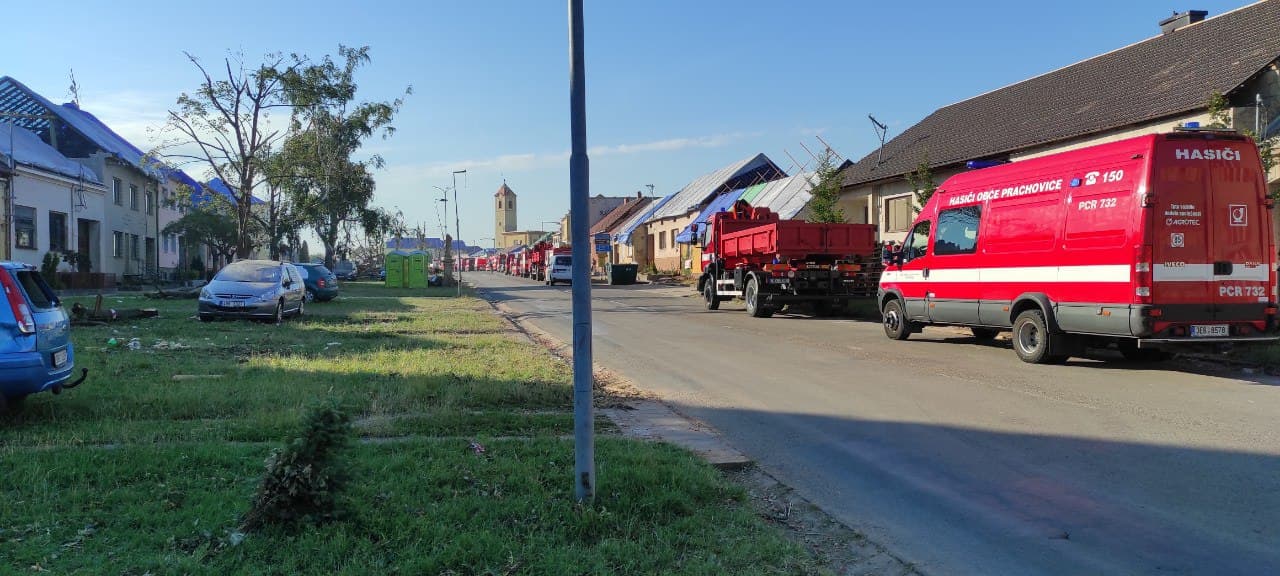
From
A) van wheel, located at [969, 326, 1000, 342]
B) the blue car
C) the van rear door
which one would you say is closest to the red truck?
van wheel, located at [969, 326, 1000, 342]

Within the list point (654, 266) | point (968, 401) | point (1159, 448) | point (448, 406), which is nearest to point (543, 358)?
point (448, 406)

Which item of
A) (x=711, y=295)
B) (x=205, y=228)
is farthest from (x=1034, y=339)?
(x=205, y=228)

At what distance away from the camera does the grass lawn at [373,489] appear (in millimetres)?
4086

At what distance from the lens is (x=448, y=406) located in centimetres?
793

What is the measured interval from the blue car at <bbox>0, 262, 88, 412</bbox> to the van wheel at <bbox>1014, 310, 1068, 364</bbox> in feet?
36.4

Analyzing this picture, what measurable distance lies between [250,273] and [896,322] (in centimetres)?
1396

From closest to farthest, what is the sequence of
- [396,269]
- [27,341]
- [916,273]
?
[27,341] → [916,273] → [396,269]

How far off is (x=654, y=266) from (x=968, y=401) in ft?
165

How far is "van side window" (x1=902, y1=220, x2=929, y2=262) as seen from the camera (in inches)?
563

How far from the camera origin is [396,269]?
44156mm

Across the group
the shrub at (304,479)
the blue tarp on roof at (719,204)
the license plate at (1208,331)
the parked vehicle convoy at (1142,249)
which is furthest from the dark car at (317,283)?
the shrub at (304,479)

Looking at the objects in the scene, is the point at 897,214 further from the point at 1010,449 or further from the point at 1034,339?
the point at 1010,449

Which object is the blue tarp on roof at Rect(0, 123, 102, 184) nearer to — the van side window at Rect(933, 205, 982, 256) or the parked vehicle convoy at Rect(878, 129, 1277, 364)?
the van side window at Rect(933, 205, 982, 256)

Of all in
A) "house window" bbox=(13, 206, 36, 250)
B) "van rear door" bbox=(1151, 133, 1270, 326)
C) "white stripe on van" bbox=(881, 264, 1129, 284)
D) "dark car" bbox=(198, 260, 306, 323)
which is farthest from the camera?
"house window" bbox=(13, 206, 36, 250)
